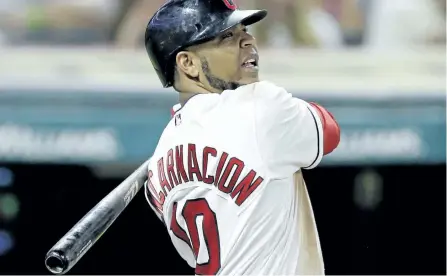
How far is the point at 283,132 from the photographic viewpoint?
294 cm

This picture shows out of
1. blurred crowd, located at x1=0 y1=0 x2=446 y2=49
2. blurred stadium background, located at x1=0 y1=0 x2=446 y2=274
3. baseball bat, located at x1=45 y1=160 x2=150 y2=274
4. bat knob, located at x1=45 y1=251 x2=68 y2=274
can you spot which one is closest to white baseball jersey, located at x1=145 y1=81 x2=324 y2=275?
baseball bat, located at x1=45 y1=160 x2=150 y2=274

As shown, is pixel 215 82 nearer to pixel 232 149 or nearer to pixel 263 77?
pixel 232 149

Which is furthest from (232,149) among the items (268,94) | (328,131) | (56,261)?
(56,261)

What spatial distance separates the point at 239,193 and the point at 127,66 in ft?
15.7

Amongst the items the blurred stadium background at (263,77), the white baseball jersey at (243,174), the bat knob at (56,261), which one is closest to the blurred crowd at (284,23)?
the blurred stadium background at (263,77)

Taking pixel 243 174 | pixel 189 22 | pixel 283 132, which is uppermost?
pixel 189 22

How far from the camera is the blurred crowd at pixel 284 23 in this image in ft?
24.6

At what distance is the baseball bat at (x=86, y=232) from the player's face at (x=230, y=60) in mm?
423

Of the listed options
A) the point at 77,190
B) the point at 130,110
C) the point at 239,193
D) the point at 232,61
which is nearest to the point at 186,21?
the point at 232,61

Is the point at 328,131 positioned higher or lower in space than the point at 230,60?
lower

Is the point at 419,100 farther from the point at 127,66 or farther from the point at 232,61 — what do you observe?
the point at 232,61

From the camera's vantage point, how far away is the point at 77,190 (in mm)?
8008

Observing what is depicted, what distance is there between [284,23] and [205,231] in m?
4.66

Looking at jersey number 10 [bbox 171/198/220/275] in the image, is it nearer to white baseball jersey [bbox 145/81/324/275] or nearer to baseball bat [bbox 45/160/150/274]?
white baseball jersey [bbox 145/81/324/275]
